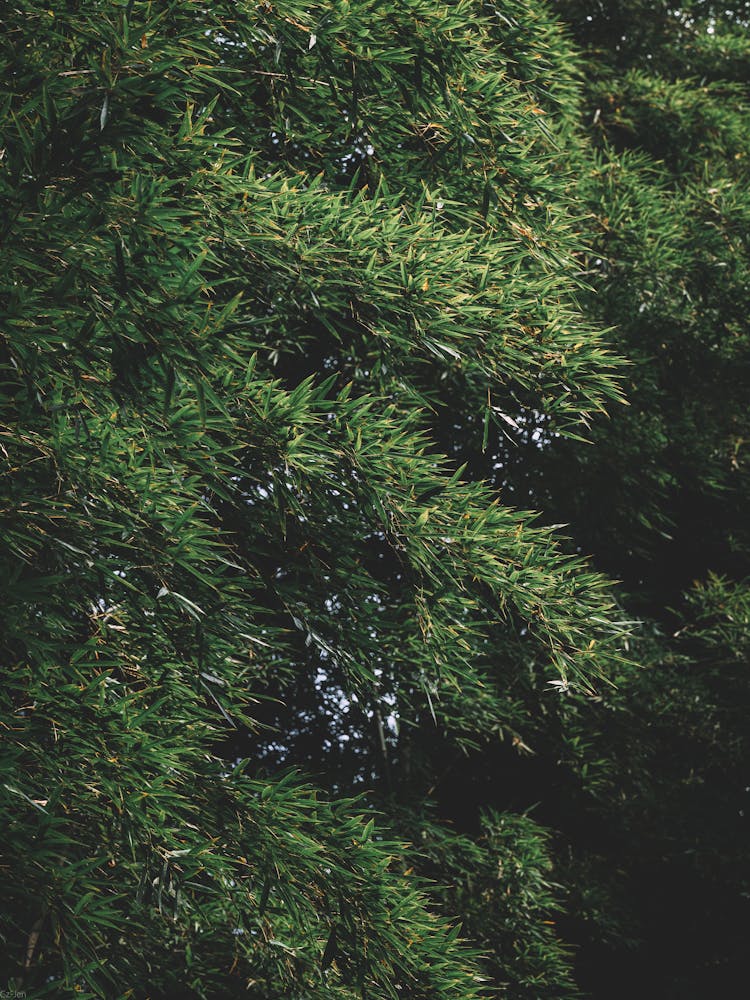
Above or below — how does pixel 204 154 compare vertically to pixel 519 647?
above

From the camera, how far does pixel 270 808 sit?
8.95 feet

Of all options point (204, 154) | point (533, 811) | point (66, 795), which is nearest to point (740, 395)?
point (533, 811)

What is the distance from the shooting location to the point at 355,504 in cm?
321

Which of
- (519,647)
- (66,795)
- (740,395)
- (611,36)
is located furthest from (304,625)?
(611,36)

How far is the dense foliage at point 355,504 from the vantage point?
89.4 inches

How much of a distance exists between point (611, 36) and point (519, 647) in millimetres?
4179

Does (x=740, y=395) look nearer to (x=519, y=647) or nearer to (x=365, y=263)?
(x=519, y=647)

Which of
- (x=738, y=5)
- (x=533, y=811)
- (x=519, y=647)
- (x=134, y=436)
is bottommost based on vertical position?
(x=533, y=811)

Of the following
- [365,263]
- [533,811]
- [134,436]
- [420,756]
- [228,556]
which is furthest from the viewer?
[533,811]

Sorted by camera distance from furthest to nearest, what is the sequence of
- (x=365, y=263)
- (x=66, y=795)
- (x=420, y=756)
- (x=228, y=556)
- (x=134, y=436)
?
(x=420, y=756) → (x=228, y=556) → (x=365, y=263) → (x=134, y=436) → (x=66, y=795)

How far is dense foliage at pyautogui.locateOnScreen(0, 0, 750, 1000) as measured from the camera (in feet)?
7.45

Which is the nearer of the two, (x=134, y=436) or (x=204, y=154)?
(x=204, y=154)

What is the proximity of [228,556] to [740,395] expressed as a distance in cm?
305

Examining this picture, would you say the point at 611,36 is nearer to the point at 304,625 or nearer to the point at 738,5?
the point at 738,5
